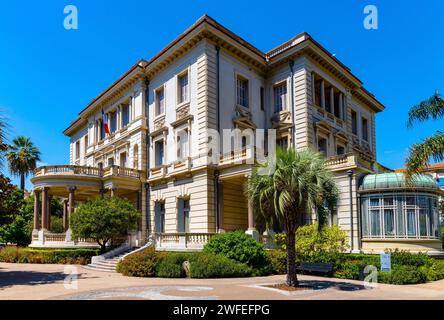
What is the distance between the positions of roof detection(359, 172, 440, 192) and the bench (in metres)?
6.01

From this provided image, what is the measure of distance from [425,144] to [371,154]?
23819 millimetres

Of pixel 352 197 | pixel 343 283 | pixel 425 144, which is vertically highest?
pixel 425 144

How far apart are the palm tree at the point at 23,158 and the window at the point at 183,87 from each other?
2742cm

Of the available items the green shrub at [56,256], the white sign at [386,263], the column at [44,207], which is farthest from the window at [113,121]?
the white sign at [386,263]

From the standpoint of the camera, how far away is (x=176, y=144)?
28.2 meters

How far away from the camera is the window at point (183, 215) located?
27156mm

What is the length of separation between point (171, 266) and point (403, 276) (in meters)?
9.95

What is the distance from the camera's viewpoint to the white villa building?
73.3 feet

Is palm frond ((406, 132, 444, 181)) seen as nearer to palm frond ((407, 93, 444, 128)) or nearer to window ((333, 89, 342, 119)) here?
palm frond ((407, 93, 444, 128))

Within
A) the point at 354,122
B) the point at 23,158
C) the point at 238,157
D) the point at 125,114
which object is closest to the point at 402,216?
the point at 238,157

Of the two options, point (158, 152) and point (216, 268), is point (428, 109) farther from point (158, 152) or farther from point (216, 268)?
point (158, 152)

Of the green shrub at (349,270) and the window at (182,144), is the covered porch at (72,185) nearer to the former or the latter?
the window at (182,144)
